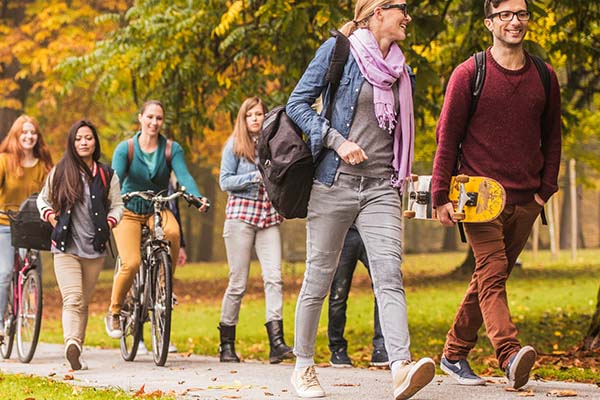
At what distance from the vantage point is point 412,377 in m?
5.94

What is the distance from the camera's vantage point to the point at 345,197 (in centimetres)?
651

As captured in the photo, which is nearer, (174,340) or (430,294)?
(174,340)

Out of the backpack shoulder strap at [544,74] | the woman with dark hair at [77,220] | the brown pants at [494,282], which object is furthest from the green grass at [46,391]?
the backpack shoulder strap at [544,74]

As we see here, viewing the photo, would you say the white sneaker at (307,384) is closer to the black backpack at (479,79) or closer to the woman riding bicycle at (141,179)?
the black backpack at (479,79)

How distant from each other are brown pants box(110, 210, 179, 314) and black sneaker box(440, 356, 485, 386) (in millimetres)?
3610

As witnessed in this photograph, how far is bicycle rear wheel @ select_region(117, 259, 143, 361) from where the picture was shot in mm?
9914

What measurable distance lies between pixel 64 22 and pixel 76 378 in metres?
13.2

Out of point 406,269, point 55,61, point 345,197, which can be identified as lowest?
point 406,269

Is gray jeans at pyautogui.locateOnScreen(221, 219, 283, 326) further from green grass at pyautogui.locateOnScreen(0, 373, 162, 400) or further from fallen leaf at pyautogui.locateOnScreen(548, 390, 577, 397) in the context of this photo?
fallen leaf at pyautogui.locateOnScreen(548, 390, 577, 397)

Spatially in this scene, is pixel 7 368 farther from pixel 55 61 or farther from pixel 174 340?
pixel 55 61

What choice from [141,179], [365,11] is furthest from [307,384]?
[141,179]

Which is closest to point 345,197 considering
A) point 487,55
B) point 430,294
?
point 487,55

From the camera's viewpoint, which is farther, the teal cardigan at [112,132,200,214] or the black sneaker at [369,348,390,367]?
the teal cardigan at [112,132,200,214]

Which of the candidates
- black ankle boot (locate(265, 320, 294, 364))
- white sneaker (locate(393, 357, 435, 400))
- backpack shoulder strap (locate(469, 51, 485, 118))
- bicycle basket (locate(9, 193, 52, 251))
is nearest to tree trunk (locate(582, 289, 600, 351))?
black ankle boot (locate(265, 320, 294, 364))
